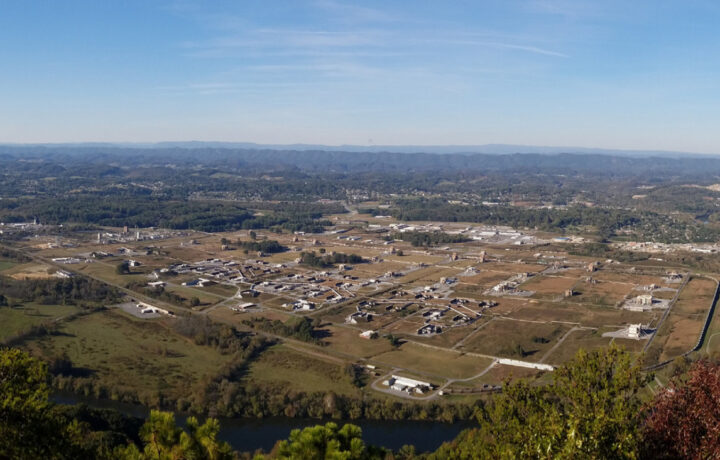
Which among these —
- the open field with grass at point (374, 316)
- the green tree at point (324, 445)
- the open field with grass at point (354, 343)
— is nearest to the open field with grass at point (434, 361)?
the open field with grass at point (374, 316)

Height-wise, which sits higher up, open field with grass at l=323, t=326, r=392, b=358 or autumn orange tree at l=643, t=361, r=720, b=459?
autumn orange tree at l=643, t=361, r=720, b=459

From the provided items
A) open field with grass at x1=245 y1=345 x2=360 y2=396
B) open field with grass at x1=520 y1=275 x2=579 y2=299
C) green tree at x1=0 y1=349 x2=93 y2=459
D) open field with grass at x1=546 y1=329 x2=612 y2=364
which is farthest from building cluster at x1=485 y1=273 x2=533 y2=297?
green tree at x1=0 y1=349 x2=93 y2=459

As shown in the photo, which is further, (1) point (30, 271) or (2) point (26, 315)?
(1) point (30, 271)

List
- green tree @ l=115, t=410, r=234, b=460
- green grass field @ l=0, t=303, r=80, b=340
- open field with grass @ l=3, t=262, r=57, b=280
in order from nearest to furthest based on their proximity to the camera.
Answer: green tree @ l=115, t=410, r=234, b=460 < green grass field @ l=0, t=303, r=80, b=340 < open field with grass @ l=3, t=262, r=57, b=280

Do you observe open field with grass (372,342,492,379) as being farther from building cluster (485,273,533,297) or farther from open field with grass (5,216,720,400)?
building cluster (485,273,533,297)

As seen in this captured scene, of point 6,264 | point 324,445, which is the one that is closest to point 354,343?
point 324,445

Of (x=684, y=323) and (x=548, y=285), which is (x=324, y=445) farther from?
(x=548, y=285)
